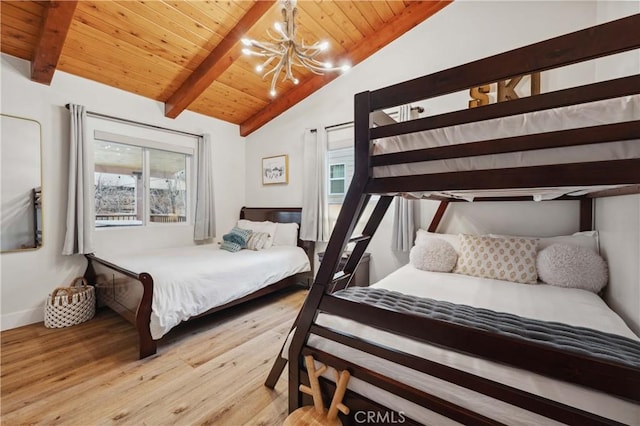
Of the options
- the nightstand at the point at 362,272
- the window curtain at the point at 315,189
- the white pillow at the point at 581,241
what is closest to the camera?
the white pillow at the point at 581,241

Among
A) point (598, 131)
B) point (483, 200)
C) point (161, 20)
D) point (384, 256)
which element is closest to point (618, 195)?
point (483, 200)

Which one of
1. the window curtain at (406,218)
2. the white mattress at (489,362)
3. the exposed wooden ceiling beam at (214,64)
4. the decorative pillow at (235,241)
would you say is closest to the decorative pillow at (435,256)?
the white mattress at (489,362)

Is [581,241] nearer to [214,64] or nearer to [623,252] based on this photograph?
[623,252]

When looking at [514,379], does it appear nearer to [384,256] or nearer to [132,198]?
[384,256]

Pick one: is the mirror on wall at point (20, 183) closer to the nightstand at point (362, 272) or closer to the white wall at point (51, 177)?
the white wall at point (51, 177)

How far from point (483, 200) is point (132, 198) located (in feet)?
13.5

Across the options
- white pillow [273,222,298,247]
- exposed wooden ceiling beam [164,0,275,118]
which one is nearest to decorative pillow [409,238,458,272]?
white pillow [273,222,298,247]

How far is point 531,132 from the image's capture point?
835 mm

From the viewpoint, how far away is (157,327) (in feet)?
6.72

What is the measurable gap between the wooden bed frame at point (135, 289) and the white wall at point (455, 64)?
104 cm

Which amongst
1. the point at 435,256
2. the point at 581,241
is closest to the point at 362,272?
the point at 435,256

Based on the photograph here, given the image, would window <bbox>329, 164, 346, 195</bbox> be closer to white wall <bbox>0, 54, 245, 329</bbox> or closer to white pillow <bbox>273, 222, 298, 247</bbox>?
white pillow <bbox>273, 222, 298, 247</bbox>

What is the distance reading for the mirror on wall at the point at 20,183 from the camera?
8.24 feet

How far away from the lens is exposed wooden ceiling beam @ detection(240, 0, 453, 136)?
2.84m
